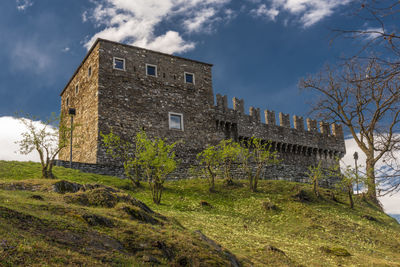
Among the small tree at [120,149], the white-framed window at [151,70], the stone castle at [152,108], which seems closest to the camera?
the small tree at [120,149]

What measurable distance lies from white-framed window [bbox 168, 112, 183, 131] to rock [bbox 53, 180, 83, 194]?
1713 centimetres

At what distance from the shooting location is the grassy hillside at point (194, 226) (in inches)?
275

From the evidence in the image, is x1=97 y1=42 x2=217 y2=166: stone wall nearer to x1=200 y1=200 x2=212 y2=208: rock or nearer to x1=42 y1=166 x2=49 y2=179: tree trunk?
x1=42 y1=166 x2=49 y2=179: tree trunk

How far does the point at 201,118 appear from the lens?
30.3 metres

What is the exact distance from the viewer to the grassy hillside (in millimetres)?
6996

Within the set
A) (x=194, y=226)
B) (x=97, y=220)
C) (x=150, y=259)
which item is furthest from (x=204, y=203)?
(x=150, y=259)

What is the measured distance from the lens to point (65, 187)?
456 inches

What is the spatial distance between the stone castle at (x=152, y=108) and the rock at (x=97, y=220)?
52.0 ft

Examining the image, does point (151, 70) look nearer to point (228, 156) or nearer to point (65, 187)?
point (228, 156)

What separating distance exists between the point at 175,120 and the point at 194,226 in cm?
1555

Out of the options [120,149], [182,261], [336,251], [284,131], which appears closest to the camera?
[182,261]

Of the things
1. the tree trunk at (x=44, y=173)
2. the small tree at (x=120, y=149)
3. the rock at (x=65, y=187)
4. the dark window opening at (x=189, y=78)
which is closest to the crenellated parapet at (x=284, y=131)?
the dark window opening at (x=189, y=78)

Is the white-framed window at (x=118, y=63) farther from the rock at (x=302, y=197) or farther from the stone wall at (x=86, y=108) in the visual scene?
the rock at (x=302, y=197)

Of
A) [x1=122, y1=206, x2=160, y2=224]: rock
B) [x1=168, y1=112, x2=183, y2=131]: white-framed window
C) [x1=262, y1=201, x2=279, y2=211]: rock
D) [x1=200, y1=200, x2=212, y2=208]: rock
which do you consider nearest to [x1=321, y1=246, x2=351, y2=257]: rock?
[x1=262, y1=201, x2=279, y2=211]: rock
